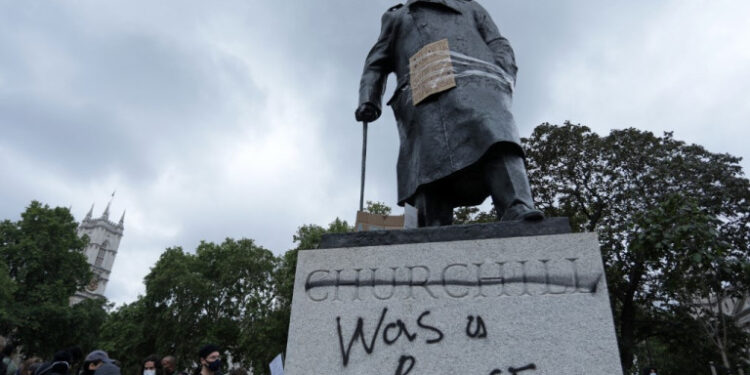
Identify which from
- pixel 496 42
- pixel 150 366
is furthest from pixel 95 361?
pixel 496 42

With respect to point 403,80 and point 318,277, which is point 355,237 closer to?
point 318,277

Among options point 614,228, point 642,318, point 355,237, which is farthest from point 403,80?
point 642,318

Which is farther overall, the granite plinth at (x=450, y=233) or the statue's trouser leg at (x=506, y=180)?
the statue's trouser leg at (x=506, y=180)

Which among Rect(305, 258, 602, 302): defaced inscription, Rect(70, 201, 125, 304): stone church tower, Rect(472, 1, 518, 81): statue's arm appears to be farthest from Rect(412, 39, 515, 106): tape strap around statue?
Rect(70, 201, 125, 304): stone church tower

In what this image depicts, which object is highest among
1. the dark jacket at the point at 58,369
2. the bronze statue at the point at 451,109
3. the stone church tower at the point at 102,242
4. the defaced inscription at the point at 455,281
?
the stone church tower at the point at 102,242

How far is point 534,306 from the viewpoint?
243cm

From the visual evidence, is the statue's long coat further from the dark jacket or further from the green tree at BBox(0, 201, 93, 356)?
the green tree at BBox(0, 201, 93, 356)

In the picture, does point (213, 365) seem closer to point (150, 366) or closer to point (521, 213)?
point (150, 366)

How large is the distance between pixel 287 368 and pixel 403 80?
2.54 metres

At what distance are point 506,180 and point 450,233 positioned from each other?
0.57 m

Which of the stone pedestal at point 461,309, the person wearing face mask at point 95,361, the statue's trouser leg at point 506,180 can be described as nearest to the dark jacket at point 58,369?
the person wearing face mask at point 95,361

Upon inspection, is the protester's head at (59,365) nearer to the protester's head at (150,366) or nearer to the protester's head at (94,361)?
the protester's head at (94,361)

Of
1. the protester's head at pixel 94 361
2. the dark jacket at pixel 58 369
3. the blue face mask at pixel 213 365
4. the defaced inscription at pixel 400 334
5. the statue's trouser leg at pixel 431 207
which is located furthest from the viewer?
the protester's head at pixel 94 361

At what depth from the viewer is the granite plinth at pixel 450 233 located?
2.69 m
